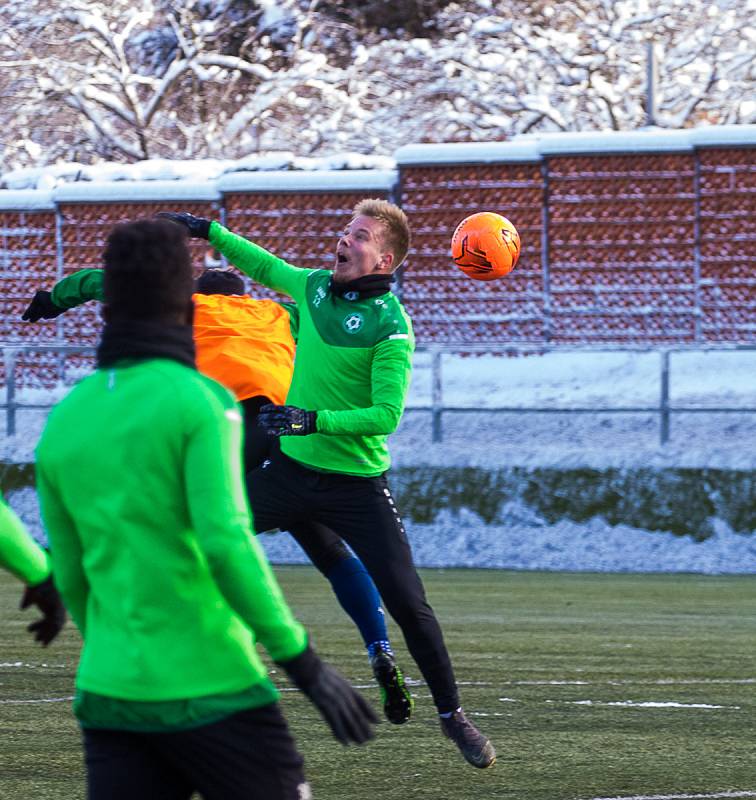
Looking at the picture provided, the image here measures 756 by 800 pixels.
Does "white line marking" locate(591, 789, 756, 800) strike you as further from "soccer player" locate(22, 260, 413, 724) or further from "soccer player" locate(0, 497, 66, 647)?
"soccer player" locate(0, 497, 66, 647)

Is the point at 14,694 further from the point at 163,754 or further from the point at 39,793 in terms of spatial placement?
the point at 163,754

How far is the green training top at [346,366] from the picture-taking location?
7.00 meters

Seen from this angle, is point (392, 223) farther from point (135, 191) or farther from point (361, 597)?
point (135, 191)

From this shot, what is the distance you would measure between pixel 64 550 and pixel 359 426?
2946mm

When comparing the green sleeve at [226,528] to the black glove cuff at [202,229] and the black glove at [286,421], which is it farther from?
the black glove cuff at [202,229]

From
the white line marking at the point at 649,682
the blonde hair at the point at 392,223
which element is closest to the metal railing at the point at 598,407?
the white line marking at the point at 649,682

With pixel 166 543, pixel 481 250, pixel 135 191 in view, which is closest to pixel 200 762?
pixel 166 543

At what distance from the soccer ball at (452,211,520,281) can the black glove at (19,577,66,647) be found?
19.6 ft

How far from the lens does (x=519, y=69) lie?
111ft

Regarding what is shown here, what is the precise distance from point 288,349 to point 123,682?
6.01 metres

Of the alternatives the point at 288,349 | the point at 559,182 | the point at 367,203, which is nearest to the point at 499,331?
the point at 559,182

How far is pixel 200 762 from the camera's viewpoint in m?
3.68

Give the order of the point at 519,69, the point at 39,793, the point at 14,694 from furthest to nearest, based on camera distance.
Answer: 1. the point at 519,69
2. the point at 14,694
3. the point at 39,793

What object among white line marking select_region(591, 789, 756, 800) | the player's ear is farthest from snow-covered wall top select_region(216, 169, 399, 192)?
white line marking select_region(591, 789, 756, 800)
